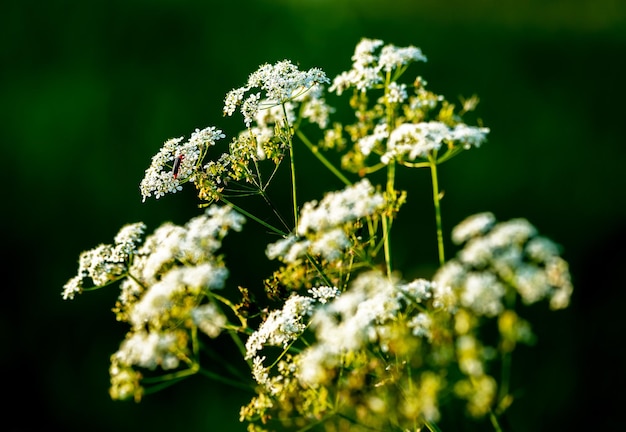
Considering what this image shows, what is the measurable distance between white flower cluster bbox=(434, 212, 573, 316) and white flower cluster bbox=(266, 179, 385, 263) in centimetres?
26

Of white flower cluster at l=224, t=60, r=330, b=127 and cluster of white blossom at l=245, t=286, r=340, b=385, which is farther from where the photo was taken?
white flower cluster at l=224, t=60, r=330, b=127

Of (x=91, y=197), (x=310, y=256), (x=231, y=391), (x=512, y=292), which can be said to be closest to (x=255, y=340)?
(x=310, y=256)

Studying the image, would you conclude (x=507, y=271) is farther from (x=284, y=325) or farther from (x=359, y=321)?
(x=284, y=325)

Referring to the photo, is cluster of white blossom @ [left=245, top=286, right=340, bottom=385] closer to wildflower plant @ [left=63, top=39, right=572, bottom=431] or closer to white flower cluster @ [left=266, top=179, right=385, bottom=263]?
wildflower plant @ [left=63, top=39, right=572, bottom=431]

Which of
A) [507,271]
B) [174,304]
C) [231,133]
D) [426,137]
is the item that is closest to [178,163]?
[174,304]

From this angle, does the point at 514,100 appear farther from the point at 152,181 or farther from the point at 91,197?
the point at 152,181

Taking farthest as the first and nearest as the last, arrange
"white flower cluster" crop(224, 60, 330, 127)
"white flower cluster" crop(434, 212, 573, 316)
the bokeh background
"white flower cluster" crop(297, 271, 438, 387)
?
1. the bokeh background
2. "white flower cluster" crop(224, 60, 330, 127)
3. "white flower cluster" crop(297, 271, 438, 387)
4. "white flower cluster" crop(434, 212, 573, 316)

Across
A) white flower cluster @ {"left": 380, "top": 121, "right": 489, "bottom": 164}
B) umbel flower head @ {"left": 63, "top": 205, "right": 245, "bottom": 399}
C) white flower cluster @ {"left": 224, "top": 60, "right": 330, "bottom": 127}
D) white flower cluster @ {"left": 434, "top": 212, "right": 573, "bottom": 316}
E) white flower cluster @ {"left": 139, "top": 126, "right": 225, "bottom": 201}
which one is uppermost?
white flower cluster @ {"left": 224, "top": 60, "right": 330, "bottom": 127}

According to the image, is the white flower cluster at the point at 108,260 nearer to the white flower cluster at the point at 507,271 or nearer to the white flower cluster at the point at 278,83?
the white flower cluster at the point at 278,83

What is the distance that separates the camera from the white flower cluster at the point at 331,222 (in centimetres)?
134

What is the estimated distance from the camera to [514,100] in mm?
4332

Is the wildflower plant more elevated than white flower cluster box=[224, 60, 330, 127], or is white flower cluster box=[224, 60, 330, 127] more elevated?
white flower cluster box=[224, 60, 330, 127]

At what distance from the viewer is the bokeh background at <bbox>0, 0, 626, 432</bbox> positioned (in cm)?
346

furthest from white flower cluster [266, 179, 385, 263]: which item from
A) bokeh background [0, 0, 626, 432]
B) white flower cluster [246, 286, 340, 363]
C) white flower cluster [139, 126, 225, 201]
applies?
bokeh background [0, 0, 626, 432]
